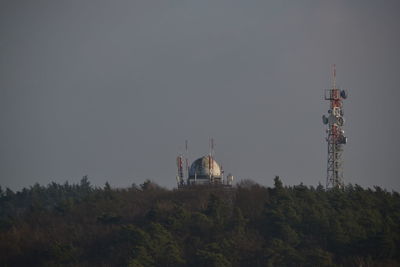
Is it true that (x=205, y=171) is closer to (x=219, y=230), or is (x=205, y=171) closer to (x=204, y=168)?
(x=204, y=168)

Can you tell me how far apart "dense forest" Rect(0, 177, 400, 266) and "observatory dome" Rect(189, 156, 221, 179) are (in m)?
1.61

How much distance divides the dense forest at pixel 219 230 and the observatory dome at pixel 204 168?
1.61 meters

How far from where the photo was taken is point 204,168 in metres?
122

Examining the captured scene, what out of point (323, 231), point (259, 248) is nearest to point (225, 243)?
point (259, 248)

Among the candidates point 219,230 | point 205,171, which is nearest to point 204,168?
point 205,171

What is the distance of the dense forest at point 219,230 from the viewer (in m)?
97.0

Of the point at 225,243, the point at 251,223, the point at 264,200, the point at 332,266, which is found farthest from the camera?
the point at 264,200

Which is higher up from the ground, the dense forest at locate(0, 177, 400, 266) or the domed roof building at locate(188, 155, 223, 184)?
the domed roof building at locate(188, 155, 223, 184)

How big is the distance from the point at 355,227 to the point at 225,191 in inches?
958

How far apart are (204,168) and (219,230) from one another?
17159mm

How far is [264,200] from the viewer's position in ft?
384

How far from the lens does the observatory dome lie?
121m

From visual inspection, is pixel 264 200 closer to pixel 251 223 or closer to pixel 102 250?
pixel 251 223

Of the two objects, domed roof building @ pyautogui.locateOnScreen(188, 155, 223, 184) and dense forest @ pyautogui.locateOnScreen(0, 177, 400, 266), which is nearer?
dense forest @ pyautogui.locateOnScreen(0, 177, 400, 266)
